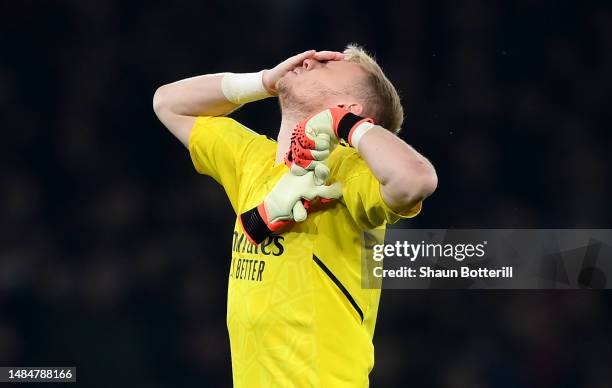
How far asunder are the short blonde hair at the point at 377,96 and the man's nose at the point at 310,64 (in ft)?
0.25

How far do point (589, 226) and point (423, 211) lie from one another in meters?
0.69

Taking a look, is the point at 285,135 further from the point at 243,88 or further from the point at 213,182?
the point at 213,182

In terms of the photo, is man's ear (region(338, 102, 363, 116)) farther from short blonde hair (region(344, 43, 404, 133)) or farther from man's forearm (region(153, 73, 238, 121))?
man's forearm (region(153, 73, 238, 121))

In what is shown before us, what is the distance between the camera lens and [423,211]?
3707mm

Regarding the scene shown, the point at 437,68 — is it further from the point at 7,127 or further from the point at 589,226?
the point at 7,127

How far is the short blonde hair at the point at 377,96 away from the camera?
1998 millimetres

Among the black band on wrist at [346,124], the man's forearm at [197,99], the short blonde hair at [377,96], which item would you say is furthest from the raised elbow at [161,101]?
the black band on wrist at [346,124]

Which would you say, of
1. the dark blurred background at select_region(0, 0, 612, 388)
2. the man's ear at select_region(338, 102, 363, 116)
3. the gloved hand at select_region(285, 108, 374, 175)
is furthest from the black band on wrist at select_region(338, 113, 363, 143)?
the dark blurred background at select_region(0, 0, 612, 388)

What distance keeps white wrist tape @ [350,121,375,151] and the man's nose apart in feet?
0.98

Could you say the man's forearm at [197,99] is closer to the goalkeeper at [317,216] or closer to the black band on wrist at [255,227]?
the goalkeeper at [317,216]

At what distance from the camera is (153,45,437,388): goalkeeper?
1.74 metres

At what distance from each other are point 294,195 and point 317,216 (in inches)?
3.5

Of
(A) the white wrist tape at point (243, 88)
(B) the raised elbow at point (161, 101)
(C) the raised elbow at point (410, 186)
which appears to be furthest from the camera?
(B) the raised elbow at point (161, 101)

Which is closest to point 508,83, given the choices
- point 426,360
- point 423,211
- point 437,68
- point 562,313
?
point 437,68
